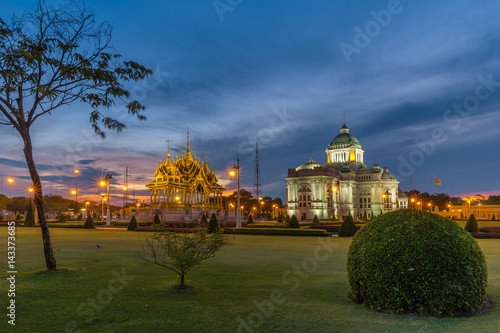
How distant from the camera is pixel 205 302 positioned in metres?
8.84

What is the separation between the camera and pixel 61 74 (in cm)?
1366

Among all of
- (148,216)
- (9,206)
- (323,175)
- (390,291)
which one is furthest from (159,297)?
(9,206)

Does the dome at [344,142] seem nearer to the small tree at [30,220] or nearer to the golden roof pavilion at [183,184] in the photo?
the golden roof pavilion at [183,184]

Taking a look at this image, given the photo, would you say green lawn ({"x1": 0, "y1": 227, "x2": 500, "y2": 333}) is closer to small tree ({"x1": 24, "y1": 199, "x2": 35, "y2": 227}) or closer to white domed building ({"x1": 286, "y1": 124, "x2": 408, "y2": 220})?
small tree ({"x1": 24, "y1": 199, "x2": 35, "y2": 227})

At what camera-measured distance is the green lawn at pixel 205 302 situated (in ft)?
23.5

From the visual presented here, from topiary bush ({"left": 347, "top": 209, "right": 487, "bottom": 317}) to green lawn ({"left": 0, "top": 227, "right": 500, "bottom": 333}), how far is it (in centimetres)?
32

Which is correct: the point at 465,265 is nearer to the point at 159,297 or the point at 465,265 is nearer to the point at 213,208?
the point at 159,297

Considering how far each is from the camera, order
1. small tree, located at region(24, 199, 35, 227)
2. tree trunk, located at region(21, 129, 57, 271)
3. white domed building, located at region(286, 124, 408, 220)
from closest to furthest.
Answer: tree trunk, located at region(21, 129, 57, 271) < small tree, located at region(24, 199, 35, 227) < white domed building, located at region(286, 124, 408, 220)

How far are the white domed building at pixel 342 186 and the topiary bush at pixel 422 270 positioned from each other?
328 ft

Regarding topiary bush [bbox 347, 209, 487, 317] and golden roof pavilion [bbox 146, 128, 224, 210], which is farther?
golden roof pavilion [bbox 146, 128, 224, 210]

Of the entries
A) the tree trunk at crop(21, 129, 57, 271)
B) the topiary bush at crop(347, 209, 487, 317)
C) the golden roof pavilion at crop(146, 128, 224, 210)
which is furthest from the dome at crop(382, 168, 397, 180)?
the tree trunk at crop(21, 129, 57, 271)

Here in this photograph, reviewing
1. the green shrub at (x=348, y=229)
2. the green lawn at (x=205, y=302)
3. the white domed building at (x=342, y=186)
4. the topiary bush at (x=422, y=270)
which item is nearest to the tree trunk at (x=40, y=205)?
the green lawn at (x=205, y=302)

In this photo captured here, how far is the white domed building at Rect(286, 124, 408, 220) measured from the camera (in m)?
115

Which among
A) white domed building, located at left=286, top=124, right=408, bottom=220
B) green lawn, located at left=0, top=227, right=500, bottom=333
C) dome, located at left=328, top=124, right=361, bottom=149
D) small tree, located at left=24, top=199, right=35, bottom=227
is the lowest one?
green lawn, located at left=0, top=227, right=500, bottom=333
